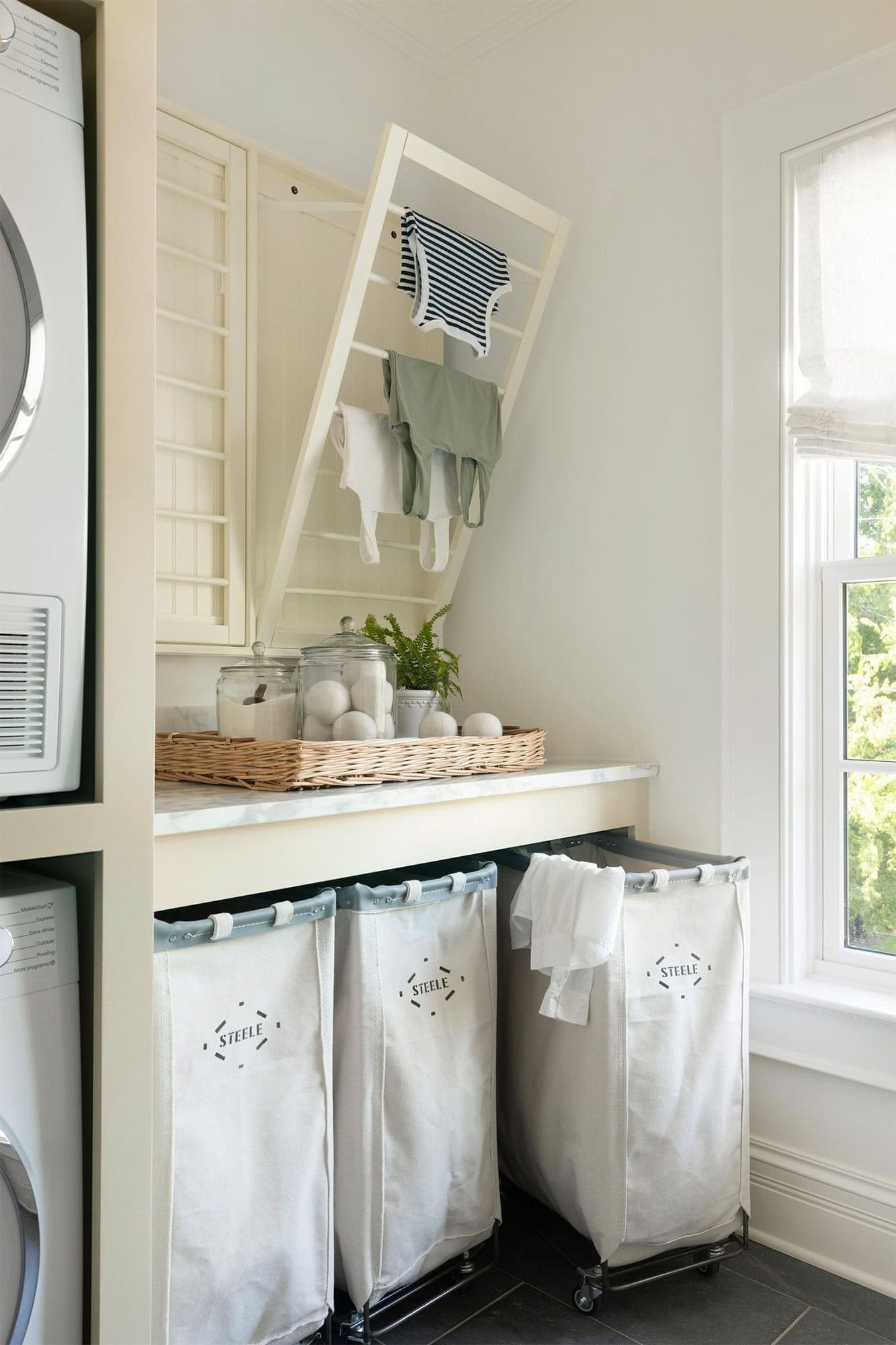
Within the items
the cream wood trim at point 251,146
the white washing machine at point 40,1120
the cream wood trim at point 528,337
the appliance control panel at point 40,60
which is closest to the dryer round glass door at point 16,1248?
the white washing machine at point 40,1120

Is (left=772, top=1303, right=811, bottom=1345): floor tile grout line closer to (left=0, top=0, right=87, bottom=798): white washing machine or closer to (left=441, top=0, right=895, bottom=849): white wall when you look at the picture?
(left=441, top=0, right=895, bottom=849): white wall

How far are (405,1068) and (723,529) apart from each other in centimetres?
126

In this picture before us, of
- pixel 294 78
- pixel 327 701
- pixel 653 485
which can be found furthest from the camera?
pixel 294 78

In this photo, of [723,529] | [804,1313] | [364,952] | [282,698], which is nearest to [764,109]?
[723,529]

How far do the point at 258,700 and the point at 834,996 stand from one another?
1.27 metres

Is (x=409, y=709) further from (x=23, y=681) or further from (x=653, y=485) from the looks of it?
(x=23, y=681)

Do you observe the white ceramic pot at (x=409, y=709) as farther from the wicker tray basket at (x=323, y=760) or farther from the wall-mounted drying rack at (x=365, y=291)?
the wall-mounted drying rack at (x=365, y=291)

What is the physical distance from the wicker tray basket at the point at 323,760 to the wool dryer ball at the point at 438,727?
0.09 meters

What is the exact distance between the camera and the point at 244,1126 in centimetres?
136

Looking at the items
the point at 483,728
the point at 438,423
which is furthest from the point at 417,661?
the point at 438,423

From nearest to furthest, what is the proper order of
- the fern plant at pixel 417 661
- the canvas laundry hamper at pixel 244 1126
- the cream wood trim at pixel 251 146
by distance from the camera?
the canvas laundry hamper at pixel 244 1126
the cream wood trim at pixel 251 146
the fern plant at pixel 417 661

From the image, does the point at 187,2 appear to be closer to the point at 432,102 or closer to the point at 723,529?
the point at 432,102

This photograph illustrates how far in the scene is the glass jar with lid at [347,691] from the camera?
1.80 metres

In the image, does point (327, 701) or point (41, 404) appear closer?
point (41, 404)
